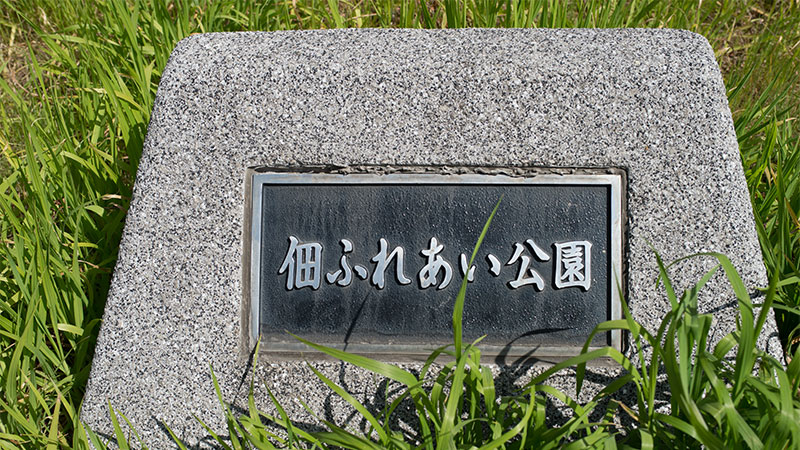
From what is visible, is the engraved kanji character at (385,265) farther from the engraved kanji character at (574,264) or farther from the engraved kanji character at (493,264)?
the engraved kanji character at (574,264)

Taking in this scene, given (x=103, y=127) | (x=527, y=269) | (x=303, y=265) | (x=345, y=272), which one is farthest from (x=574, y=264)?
(x=103, y=127)

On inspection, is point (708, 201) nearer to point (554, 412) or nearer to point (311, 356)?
point (554, 412)

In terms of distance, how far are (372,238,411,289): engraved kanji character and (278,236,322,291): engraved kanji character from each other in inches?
6.0

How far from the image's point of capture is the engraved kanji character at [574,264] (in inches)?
55.4

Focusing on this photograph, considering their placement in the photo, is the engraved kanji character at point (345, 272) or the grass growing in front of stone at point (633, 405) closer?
the grass growing in front of stone at point (633, 405)

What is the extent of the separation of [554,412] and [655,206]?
581mm

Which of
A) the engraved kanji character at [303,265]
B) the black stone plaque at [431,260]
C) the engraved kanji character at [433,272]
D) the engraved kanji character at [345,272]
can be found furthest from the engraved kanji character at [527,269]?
the engraved kanji character at [303,265]

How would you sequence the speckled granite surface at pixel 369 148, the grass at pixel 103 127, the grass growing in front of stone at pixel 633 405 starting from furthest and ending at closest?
the grass at pixel 103 127 → the speckled granite surface at pixel 369 148 → the grass growing in front of stone at pixel 633 405

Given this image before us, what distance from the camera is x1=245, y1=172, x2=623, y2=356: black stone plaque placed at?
4.64 ft

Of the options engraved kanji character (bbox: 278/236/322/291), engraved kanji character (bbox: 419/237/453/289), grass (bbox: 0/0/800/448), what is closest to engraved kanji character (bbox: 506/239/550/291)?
engraved kanji character (bbox: 419/237/453/289)

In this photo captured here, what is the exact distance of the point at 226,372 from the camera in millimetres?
1426

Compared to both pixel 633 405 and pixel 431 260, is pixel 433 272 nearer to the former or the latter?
pixel 431 260

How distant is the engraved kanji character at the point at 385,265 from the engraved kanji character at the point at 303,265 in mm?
151

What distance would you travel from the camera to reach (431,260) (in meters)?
1.44
